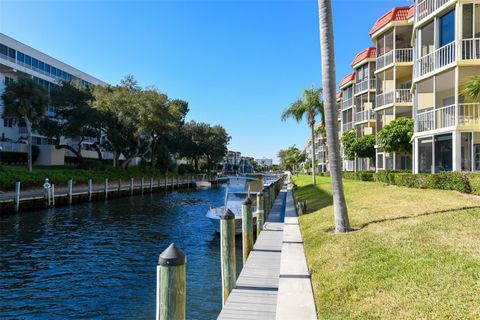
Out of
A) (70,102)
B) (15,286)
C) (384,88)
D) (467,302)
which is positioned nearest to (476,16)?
(384,88)

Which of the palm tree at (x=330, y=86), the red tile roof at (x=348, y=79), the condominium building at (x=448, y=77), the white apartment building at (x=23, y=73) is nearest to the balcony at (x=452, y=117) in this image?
the condominium building at (x=448, y=77)

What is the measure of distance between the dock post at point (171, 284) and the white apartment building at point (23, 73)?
5212 cm

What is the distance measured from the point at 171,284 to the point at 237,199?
17.3 m

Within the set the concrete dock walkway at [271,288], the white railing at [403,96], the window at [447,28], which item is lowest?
the concrete dock walkway at [271,288]

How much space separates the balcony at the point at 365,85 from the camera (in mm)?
41000

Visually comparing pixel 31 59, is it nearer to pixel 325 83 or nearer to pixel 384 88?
pixel 384 88

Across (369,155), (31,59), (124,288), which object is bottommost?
(124,288)

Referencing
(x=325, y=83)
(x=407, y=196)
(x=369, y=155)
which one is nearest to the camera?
(x=325, y=83)

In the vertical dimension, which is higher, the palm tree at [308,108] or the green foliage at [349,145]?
the palm tree at [308,108]

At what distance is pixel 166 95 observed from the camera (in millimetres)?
48094

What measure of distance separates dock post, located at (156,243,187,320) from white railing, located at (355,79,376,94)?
40.7m

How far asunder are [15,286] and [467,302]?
11.6 m

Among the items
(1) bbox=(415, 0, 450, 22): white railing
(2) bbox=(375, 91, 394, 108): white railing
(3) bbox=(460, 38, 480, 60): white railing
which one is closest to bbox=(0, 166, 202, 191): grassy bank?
(2) bbox=(375, 91, 394, 108): white railing

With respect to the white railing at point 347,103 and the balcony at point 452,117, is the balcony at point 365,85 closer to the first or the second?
the white railing at point 347,103
